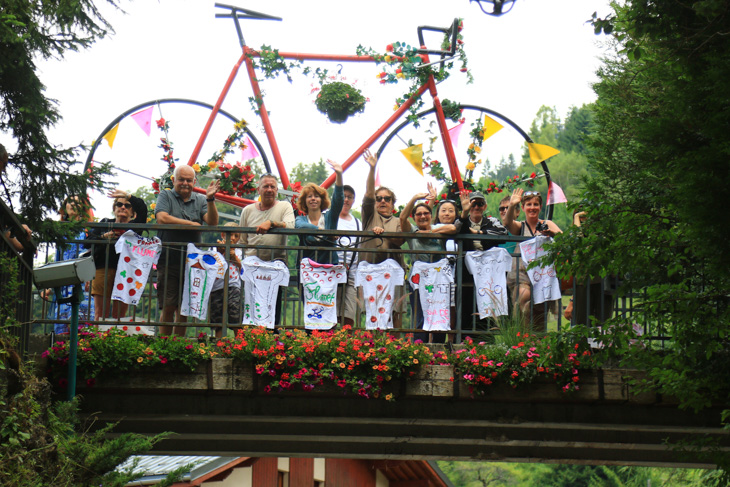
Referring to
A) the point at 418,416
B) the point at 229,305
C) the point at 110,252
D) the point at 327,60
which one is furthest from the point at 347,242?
the point at 327,60

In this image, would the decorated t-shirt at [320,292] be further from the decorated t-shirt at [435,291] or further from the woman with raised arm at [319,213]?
the decorated t-shirt at [435,291]

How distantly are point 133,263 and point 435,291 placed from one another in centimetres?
298

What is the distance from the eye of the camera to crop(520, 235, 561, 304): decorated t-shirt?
949 centimetres

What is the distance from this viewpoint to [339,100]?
13.2 m

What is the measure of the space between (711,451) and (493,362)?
2029mm

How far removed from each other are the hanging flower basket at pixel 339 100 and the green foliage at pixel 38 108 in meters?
4.93

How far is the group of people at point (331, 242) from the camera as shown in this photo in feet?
31.5

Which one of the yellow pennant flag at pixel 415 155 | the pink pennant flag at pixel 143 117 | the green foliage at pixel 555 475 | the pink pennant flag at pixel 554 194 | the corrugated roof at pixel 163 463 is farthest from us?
the green foliage at pixel 555 475

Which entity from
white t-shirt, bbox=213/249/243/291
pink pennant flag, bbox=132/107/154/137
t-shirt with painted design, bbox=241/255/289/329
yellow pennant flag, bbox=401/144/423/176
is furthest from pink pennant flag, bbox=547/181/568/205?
pink pennant flag, bbox=132/107/154/137

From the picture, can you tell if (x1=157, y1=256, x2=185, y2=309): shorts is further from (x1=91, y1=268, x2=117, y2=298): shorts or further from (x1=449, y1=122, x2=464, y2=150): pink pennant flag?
(x1=449, y1=122, x2=464, y2=150): pink pennant flag

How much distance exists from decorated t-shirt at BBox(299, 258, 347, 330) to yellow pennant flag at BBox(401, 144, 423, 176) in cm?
391

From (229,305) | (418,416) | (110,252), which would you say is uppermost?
(110,252)

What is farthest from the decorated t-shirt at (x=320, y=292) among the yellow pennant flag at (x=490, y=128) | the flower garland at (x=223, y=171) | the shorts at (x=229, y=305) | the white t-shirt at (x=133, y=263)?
the yellow pennant flag at (x=490, y=128)

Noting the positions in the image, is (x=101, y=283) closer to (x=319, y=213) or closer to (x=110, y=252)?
(x=110, y=252)
